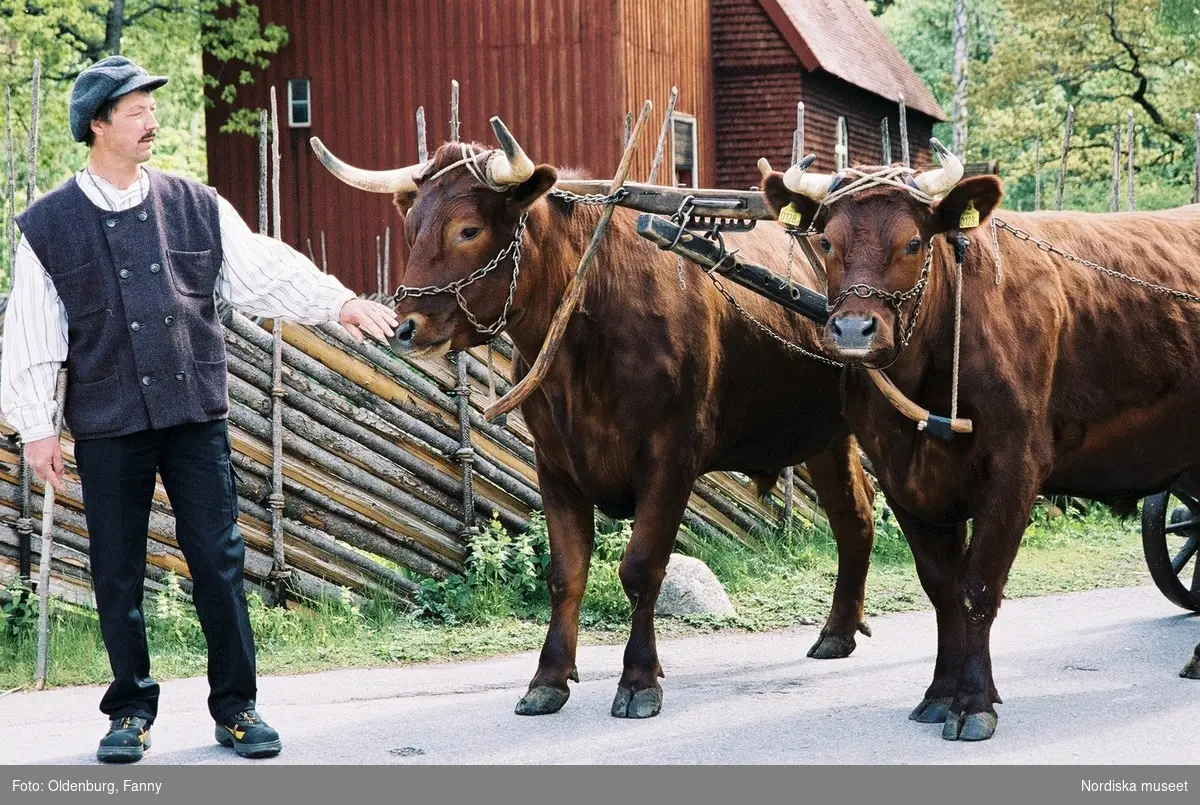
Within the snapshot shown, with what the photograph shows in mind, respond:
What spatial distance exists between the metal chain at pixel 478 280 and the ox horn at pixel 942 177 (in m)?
1.51

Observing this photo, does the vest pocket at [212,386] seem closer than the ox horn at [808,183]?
Yes

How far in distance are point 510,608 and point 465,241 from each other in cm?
293

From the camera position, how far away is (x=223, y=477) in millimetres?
5207

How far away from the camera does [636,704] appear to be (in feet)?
19.4

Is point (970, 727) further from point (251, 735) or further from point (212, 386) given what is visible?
point (212, 386)

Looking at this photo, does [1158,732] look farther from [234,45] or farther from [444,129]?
[234,45]

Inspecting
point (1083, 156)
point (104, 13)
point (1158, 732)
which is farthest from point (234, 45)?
point (1158, 732)

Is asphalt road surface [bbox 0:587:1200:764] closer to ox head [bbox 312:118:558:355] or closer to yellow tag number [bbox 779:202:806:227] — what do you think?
ox head [bbox 312:118:558:355]

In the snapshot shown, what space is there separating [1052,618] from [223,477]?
14.9 feet

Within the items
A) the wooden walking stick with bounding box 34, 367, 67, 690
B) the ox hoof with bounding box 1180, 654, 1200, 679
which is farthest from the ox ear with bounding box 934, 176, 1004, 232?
the wooden walking stick with bounding box 34, 367, 67, 690

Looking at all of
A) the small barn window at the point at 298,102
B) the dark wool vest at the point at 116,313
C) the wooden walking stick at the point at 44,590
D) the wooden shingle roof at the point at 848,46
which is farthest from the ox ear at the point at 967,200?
the wooden shingle roof at the point at 848,46

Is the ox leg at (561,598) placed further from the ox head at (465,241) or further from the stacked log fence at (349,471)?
the stacked log fence at (349,471)

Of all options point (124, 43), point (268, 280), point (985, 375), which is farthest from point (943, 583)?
point (124, 43)

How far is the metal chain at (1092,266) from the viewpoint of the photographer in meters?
5.98
